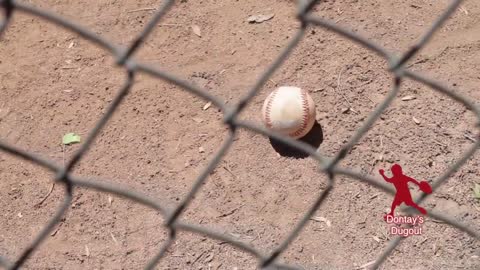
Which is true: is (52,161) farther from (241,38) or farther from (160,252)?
(241,38)

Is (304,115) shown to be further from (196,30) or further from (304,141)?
(196,30)

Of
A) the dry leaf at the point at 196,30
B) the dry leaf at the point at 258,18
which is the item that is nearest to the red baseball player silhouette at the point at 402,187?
the dry leaf at the point at 258,18

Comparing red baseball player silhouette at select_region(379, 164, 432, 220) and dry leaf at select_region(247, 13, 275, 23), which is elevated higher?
dry leaf at select_region(247, 13, 275, 23)

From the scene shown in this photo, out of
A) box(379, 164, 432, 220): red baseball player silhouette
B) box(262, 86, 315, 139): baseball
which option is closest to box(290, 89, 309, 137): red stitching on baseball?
box(262, 86, 315, 139): baseball

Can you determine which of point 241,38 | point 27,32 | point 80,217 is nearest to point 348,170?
point 241,38

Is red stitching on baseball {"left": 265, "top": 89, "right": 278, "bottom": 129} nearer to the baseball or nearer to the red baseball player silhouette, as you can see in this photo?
the baseball

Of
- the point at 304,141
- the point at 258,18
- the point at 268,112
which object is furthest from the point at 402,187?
the point at 258,18

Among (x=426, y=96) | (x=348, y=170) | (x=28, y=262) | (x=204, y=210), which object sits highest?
(x=426, y=96)

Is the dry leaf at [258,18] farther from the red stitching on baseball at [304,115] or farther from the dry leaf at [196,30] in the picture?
the red stitching on baseball at [304,115]
